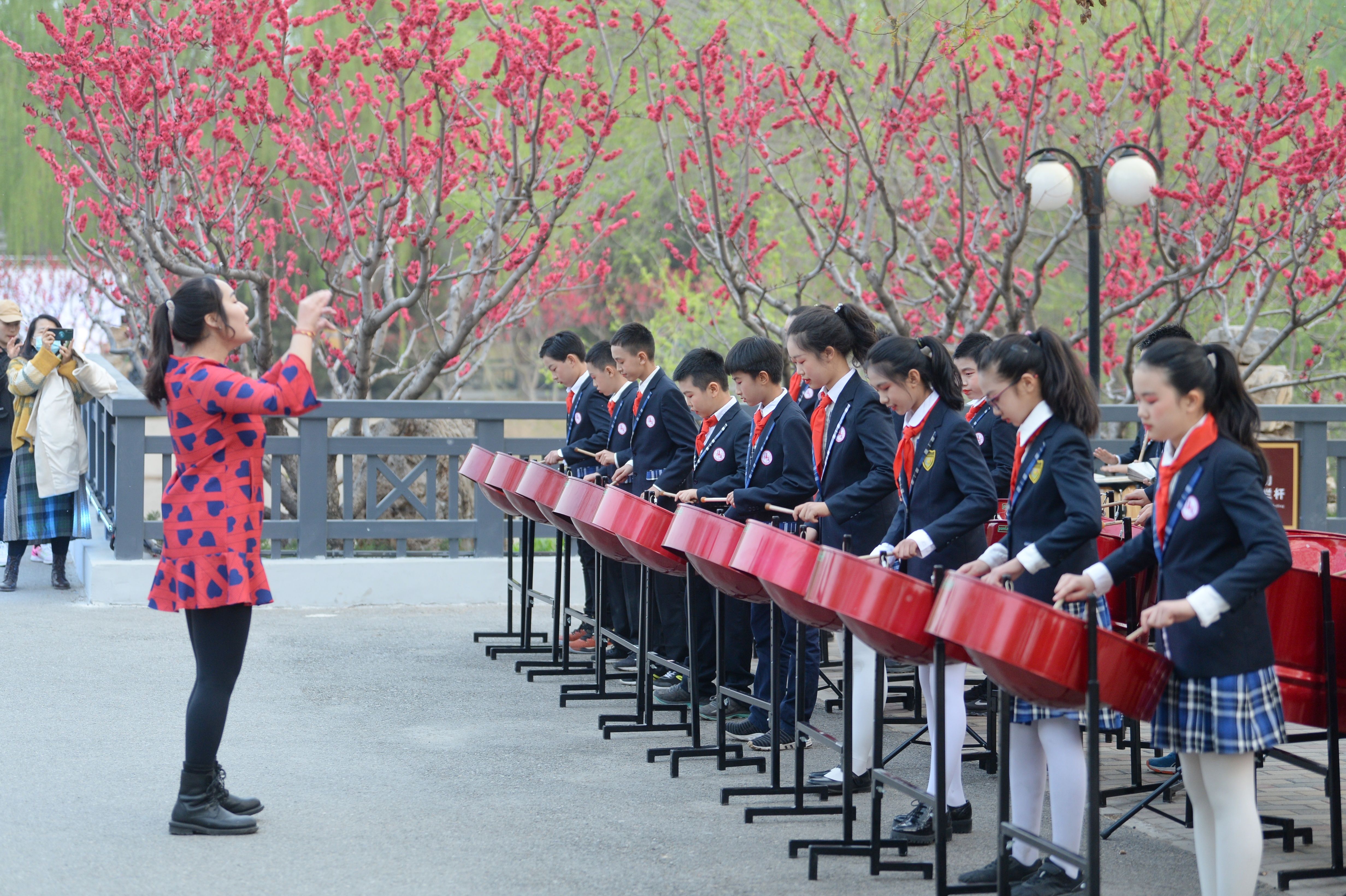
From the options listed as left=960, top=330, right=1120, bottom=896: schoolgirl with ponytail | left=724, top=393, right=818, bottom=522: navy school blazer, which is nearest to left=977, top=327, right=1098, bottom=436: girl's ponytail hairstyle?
left=960, top=330, right=1120, bottom=896: schoolgirl with ponytail

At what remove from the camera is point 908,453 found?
149 inches

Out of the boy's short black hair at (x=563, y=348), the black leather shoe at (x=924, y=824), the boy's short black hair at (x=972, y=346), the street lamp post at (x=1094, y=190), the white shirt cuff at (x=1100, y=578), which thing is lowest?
the black leather shoe at (x=924, y=824)

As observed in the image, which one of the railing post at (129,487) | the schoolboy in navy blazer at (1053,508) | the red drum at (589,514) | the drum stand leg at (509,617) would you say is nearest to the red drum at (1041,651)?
the schoolboy in navy blazer at (1053,508)

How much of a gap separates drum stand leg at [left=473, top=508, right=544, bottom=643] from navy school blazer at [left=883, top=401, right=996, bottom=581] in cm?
280

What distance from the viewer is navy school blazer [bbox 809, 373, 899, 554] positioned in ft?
13.2

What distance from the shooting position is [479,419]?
286 inches

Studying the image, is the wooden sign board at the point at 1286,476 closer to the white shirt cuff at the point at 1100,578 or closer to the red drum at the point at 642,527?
the red drum at the point at 642,527

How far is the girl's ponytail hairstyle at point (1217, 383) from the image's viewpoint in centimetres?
281

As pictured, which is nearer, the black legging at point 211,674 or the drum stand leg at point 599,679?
the black legging at point 211,674

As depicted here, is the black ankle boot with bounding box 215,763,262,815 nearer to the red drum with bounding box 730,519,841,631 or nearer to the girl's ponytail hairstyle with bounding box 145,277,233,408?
the girl's ponytail hairstyle with bounding box 145,277,233,408

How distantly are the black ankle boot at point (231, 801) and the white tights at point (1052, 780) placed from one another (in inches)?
74.5

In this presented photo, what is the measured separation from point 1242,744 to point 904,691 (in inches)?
107

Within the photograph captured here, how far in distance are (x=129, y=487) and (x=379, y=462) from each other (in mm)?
1186

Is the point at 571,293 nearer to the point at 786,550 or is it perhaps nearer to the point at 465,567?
the point at 465,567
